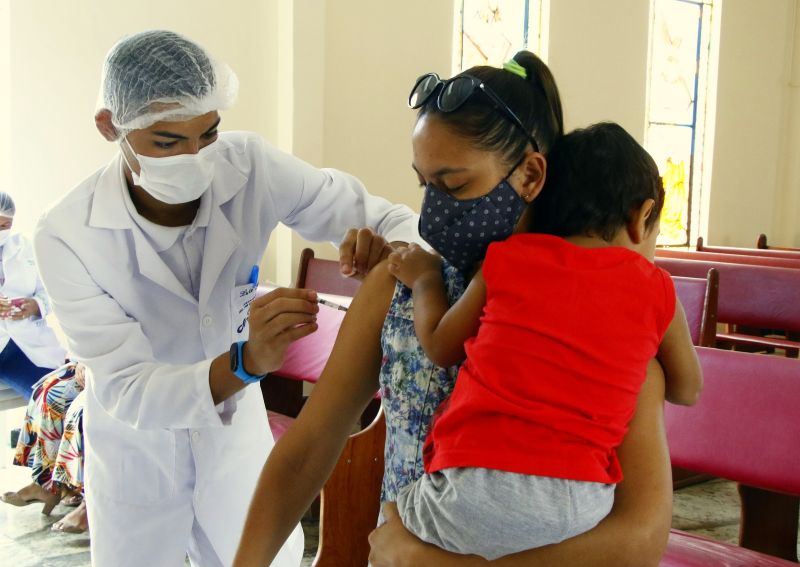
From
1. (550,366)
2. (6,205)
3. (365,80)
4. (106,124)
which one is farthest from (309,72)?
(550,366)

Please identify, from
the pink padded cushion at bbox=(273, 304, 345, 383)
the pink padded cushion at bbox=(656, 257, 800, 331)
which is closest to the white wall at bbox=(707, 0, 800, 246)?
the pink padded cushion at bbox=(656, 257, 800, 331)

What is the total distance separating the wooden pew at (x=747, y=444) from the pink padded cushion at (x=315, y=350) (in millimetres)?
1290

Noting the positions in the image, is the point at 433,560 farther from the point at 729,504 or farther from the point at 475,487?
the point at 729,504

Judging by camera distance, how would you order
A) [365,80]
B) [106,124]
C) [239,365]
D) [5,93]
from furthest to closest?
[365,80] → [5,93] → [106,124] → [239,365]

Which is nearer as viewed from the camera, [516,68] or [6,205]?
[516,68]

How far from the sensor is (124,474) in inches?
70.1

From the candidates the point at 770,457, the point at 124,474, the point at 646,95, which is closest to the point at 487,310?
the point at 124,474

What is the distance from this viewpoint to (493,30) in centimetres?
631

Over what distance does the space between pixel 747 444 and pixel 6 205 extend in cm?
Result: 335

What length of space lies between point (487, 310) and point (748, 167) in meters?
8.32

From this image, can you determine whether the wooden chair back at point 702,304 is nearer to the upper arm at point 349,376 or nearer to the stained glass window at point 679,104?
the upper arm at point 349,376

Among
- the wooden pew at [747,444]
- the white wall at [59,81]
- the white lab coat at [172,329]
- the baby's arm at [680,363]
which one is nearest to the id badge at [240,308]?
the white lab coat at [172,329]

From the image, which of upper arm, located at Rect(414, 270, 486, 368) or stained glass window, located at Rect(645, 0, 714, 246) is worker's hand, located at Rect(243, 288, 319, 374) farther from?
stained glass window, located at Rect(645, 0, 714, 246)

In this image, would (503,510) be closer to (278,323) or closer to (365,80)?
(278,323)
